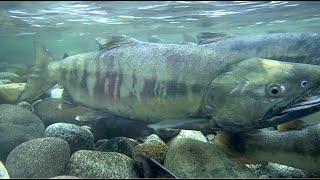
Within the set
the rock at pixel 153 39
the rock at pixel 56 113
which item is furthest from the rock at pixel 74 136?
the rock at pixel 153 39

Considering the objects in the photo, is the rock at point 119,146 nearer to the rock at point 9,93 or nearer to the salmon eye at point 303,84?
the salmon eye at point 303,84

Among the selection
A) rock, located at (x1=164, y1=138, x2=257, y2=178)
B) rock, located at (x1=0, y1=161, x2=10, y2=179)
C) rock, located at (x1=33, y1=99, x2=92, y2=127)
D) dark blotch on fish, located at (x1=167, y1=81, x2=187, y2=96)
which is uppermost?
dark blotch on fish, located at (x1=167, y1=81, x2=187, y2=96)

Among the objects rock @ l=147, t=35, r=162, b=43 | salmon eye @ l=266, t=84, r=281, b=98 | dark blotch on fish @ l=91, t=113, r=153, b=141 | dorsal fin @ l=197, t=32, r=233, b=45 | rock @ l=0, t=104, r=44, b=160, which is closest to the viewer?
salmon eye @ l=266, t=84, r=281, b=98

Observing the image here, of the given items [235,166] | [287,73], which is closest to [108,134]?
[235,166]

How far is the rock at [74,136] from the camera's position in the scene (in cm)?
590

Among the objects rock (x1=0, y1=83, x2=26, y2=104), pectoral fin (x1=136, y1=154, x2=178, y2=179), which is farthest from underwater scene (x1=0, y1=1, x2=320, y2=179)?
rock (x1=0, y1=83, x2=26, y2=104)

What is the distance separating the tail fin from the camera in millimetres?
7199

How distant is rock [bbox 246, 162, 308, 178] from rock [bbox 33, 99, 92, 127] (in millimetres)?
3858

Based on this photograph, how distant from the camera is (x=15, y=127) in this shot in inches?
259

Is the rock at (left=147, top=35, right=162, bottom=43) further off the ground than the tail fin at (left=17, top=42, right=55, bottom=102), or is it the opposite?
the tail fin at (left=17, top=42, right=55, bottom=102)

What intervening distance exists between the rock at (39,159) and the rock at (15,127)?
114 cm

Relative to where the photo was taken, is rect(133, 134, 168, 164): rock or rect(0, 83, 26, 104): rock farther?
rect(0, 83, 26, 104): rock

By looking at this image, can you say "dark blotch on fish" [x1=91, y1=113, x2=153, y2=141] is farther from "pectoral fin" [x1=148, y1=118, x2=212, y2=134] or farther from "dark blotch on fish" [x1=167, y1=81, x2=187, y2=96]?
"pectoral fin" [x1=148, y1=118, x2=212, y2=134]

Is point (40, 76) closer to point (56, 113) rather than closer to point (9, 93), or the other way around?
point (56, 113)
